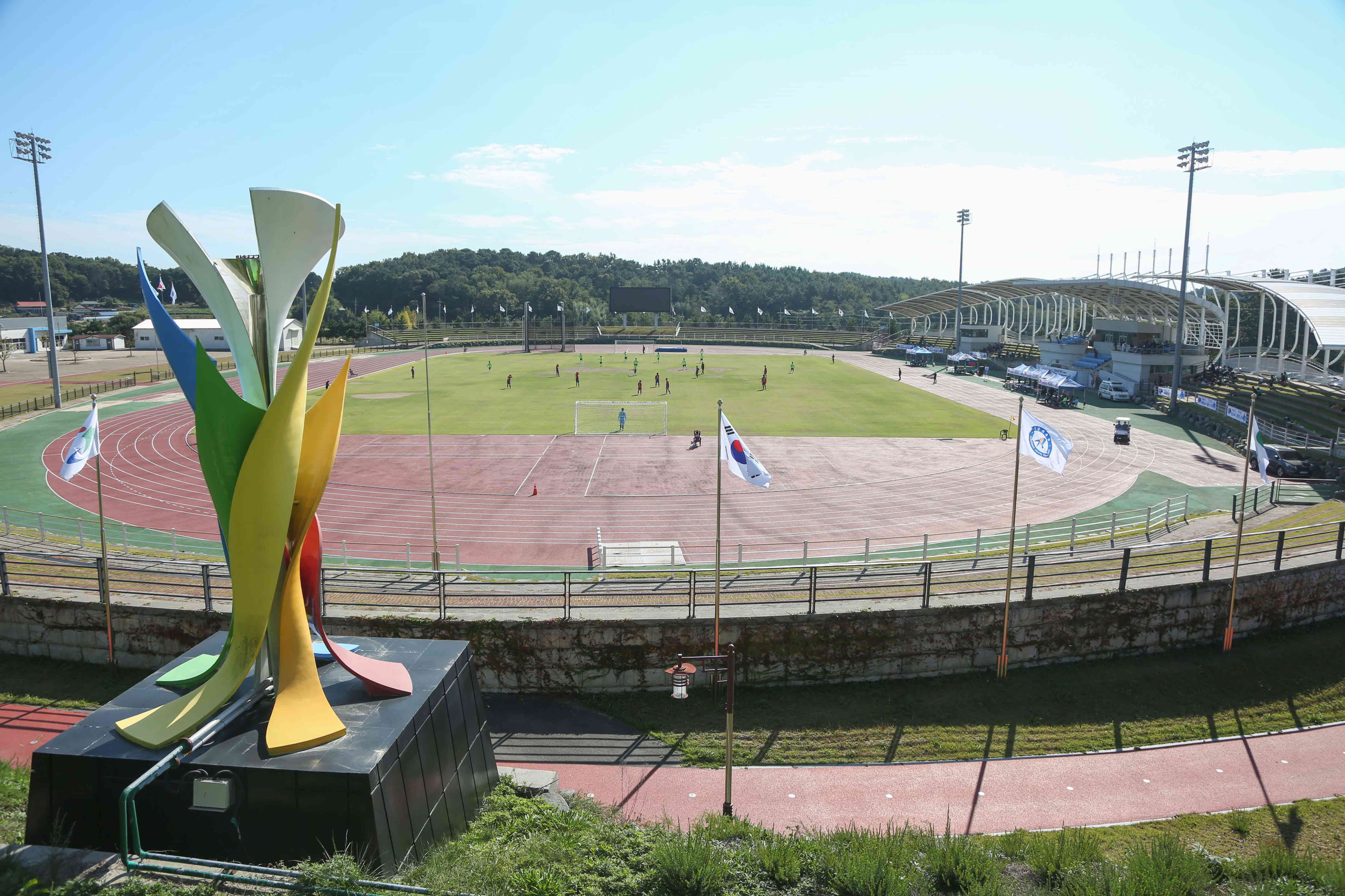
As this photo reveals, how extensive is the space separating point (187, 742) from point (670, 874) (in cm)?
548

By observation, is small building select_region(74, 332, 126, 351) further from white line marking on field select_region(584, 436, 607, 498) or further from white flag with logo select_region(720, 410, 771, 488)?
white flag with logo select_region(720, 410, 771, 488)

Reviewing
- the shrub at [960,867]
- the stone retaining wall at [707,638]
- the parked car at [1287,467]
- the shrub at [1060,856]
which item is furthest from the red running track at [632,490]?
the shrub at [960,867]

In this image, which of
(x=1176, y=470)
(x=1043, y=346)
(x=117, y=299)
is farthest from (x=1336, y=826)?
(x=117, y=299)

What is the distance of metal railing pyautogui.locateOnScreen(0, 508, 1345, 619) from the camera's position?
16.1 metres

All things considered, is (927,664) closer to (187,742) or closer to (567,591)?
(567,591)

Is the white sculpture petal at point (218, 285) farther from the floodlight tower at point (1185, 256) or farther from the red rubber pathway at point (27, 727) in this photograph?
the floodlight tower at point (1185, 256)

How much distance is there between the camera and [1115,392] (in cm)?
5594

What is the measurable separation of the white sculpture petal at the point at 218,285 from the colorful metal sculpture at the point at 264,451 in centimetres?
1

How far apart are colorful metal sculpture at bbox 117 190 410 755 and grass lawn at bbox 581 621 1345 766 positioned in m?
5.97

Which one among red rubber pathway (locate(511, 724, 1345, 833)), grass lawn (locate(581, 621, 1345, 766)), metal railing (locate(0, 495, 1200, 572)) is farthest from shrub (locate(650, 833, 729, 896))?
metal railing (locate(0, 495, 1200, 572))

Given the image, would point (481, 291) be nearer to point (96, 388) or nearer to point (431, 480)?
point (96, 388)

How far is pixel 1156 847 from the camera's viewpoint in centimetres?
923

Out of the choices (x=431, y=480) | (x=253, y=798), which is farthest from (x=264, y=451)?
(x=431, y=480)

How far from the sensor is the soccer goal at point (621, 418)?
42906 millimetres
